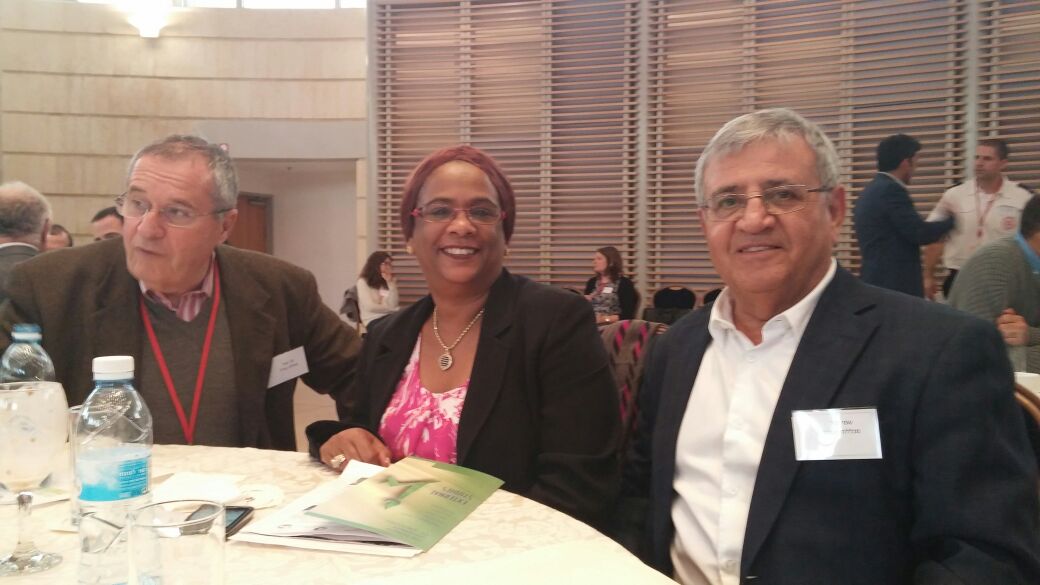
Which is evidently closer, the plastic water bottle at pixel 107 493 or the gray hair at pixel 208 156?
the plastic water bottle at pixel 107 493

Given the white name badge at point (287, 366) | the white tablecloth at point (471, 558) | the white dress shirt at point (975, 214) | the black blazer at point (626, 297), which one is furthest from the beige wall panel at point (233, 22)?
the white tablecloth at point (471, 558)

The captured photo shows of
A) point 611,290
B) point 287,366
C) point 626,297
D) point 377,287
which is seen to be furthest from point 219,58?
point 287,366

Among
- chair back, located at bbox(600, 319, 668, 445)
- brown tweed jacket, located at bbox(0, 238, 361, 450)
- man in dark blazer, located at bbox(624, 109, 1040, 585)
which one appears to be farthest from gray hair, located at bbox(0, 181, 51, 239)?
man in dark blazer, located at bbox(624, 109, 1040, 585)

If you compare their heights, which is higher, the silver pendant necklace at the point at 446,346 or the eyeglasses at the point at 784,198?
the eyeglasses at the point at 784,198

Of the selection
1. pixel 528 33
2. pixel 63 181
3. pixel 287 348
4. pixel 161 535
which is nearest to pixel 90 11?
pixel 63 181

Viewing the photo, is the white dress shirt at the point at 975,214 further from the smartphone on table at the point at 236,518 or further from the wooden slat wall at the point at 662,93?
the smartphone on table at the point at 236,518

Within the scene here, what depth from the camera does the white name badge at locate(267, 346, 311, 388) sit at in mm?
2420

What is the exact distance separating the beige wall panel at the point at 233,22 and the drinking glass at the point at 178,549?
9340 millimetres

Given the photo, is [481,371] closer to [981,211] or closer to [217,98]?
[981,211]

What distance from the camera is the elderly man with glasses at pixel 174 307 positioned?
7.18 ft

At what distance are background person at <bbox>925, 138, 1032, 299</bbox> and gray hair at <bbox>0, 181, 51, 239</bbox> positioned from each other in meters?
5.73

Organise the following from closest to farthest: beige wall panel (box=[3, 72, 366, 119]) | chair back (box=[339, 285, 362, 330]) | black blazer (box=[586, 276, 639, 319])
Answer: black blazer (box=[586, 276, 639, 319]), chair back (box=[339, 285, 362, 330]), beige wall panel (box=[3, 72, 366, 119])

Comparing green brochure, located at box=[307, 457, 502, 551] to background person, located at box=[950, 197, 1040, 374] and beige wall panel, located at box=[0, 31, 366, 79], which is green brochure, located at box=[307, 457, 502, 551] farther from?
beige wall panel, located at box=[0, 31, 366, 79]

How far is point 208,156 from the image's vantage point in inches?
91.0
